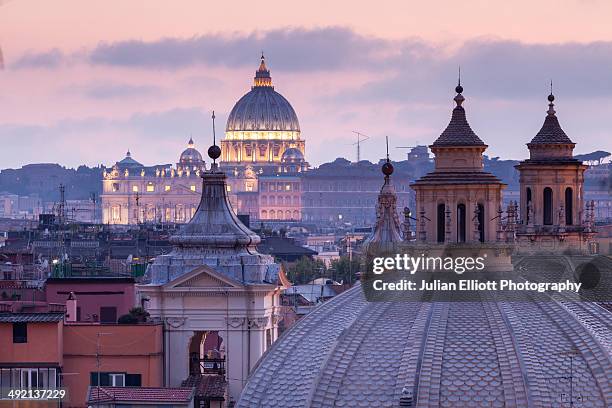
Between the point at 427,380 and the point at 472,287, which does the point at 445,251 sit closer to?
the point at 472,287

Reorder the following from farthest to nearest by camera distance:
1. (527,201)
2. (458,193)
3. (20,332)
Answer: (527,201)
(20,332)
(458,193)

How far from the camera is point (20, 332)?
5481cm

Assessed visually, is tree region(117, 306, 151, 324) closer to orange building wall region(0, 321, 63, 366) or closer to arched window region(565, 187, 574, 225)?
orange building wall region(0, 321, 63, 366)

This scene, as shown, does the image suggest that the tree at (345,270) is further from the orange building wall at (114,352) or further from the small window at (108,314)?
the orange building wall at (114,352)

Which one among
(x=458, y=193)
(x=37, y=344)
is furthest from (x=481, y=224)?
(x=37, y=344)

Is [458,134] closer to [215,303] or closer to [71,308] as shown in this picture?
[215,303]

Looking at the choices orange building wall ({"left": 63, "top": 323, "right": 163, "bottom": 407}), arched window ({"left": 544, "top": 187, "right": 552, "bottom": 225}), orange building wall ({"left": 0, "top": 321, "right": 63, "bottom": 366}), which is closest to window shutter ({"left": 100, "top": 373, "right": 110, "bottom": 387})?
orange building wall ({"left": 63, "top": 323, "right": 163, "bottom": 407})

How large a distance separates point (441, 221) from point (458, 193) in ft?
4.40

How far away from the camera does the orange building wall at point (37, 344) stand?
2147 inches

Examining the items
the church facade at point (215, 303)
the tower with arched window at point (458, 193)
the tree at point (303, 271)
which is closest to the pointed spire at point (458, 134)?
the tower with arched window at point (458, 193)

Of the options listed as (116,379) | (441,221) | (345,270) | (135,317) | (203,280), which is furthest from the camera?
(345,270)

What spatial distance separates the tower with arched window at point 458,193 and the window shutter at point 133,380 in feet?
19.2

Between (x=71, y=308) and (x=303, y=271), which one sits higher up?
(x=303, y=271)

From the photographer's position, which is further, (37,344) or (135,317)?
(135,317)
